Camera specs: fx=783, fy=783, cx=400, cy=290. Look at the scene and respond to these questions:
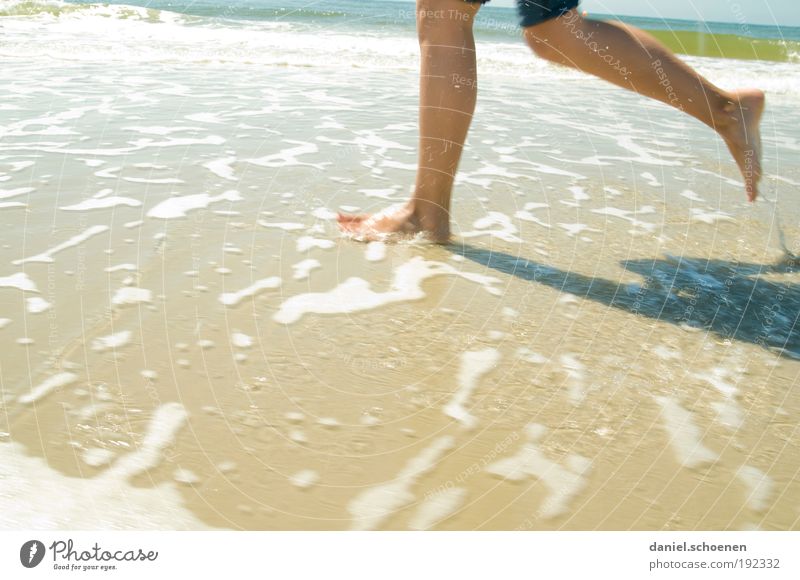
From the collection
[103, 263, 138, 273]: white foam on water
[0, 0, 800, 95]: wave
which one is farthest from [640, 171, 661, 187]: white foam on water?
[0, 0, 800, 95]: wave

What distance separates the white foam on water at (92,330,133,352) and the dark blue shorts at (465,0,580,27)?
4.80ft

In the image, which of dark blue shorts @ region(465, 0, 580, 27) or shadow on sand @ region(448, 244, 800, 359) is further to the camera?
dark blue shorts @ region(465, 0, 580, 27)

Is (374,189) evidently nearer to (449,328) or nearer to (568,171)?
(568,171)

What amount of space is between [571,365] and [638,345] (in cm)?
21

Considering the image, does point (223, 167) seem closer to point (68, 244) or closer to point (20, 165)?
point (20, 165)

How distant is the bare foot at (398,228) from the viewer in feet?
7.79

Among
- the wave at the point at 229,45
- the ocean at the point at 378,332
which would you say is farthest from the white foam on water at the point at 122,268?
the wave at the point at 229,45

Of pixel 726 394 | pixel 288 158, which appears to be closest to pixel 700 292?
pixel 726 394

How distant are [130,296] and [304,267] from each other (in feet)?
1.56

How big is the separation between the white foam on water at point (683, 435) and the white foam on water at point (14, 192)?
2066 millimetres

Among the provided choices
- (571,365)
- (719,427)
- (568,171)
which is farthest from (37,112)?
(719,427)

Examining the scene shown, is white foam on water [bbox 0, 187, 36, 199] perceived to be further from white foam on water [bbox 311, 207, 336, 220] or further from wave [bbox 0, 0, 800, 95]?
wave [bbox 0, 0, 800, 95]

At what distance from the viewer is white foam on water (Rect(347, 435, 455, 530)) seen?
1196 mm

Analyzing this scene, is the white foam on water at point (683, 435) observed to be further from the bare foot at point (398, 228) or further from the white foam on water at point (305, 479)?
the bare foot at point (398, 228)
